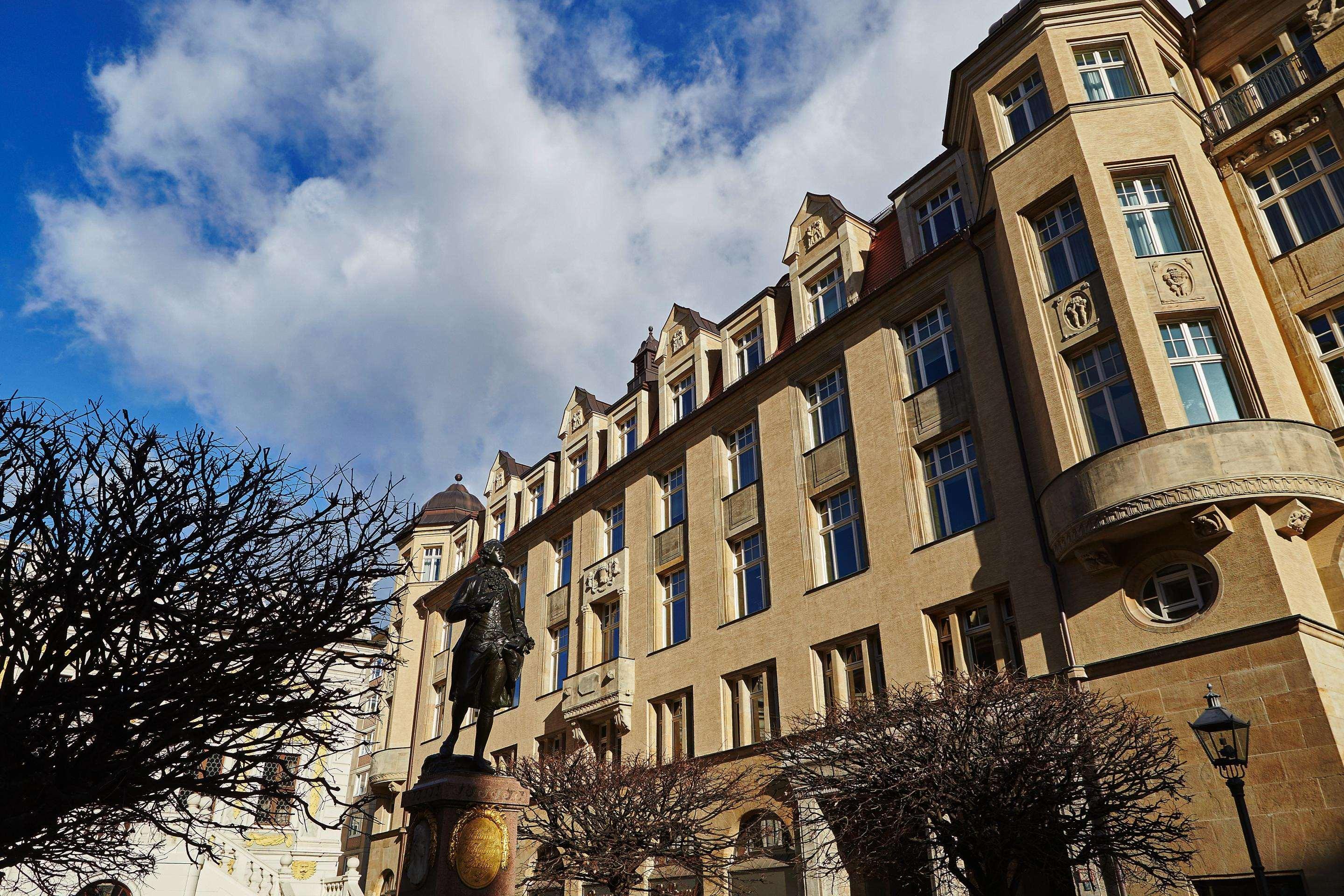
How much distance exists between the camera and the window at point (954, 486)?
20938mm

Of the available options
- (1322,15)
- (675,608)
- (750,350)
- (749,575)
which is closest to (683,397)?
(750,350)

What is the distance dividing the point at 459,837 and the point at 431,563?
4050 cm

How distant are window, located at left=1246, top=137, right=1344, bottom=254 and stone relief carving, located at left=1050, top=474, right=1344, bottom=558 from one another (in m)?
5.54

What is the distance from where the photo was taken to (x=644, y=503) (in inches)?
1254

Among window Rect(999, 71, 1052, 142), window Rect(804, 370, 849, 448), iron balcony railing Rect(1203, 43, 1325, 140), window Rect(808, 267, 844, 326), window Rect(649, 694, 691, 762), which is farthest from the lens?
window Rect(808, 267, 844, 326)

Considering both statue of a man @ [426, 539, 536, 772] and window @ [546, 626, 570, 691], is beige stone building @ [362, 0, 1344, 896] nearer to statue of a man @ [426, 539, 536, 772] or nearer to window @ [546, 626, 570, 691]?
window @ [546, 626, 570, 691]

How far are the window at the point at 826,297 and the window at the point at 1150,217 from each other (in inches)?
342

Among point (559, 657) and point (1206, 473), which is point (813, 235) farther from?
point (559, 657)

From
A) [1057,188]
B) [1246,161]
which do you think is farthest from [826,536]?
[1246,161]

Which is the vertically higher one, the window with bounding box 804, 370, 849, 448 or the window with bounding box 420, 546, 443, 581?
the window with bounding box 420, 546, 443, 581

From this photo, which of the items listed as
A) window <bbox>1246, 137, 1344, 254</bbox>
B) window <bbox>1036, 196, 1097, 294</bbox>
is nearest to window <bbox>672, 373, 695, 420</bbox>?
window <bbox>1036, 196, 1097, 294</bbox>

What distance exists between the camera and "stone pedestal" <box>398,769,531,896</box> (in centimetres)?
1026

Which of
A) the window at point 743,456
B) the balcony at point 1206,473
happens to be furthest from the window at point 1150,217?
the window at point 743,456

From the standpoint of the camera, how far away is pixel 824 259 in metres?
27.8
